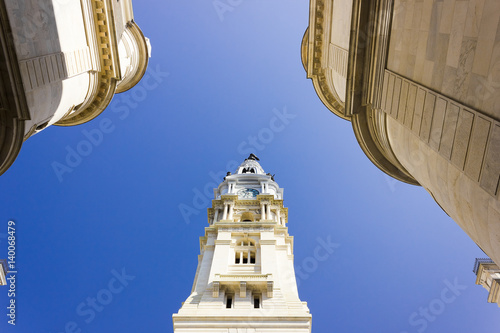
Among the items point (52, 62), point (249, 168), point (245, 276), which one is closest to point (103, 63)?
point (52, 62)

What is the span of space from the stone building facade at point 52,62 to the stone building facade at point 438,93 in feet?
47.3

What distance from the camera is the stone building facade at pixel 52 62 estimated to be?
1421 cm

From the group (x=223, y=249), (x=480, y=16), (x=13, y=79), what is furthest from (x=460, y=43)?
(x=223, y=249)

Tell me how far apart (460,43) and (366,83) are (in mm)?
7927

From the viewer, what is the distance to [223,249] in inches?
1807

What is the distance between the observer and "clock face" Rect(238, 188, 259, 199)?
6269cm

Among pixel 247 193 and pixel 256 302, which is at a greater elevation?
pixel 247 193

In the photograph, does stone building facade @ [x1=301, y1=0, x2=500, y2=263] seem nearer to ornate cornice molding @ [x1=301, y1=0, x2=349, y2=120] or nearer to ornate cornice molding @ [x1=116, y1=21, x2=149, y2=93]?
ornate cornice molding @ [x1=301, y1=0, x2=349, y2=120]

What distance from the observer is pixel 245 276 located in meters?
39.3

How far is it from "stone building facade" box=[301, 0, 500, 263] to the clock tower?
2116 cm

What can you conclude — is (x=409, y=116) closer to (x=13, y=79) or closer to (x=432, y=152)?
(x=432, y=152)

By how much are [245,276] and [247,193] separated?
25327 mm

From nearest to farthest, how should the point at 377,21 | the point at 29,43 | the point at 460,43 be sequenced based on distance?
the point at 460,43
the point at 29,43
the point at 377,21

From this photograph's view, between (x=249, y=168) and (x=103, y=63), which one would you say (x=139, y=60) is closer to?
(x=103, y=63)
